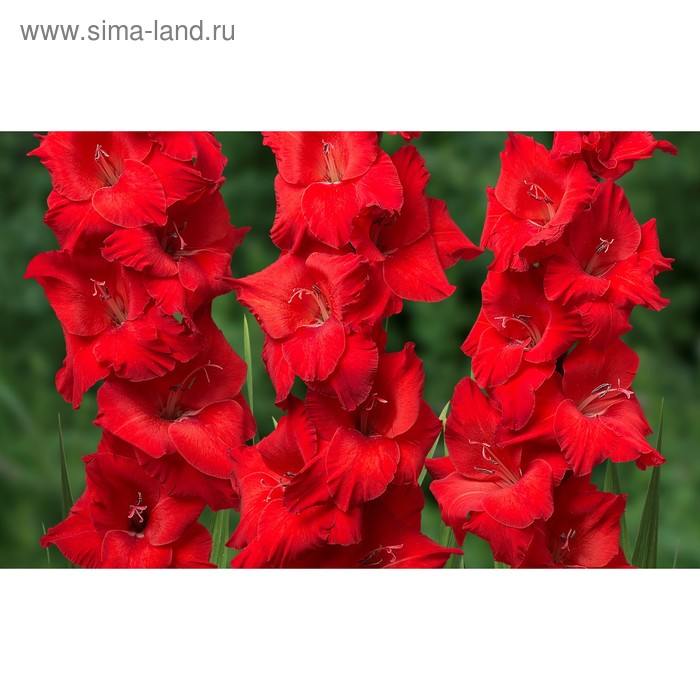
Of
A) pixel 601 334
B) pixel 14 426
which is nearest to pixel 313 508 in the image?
pixel 601 334

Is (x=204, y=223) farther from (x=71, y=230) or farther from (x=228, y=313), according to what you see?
(x=228, y=313)

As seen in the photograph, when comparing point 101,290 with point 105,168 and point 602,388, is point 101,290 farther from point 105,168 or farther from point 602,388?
point 602,388

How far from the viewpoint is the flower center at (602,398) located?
4.28 ft

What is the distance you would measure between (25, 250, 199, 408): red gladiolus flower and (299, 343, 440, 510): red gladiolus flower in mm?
194

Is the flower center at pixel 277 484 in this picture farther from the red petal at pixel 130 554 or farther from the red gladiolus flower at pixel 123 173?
the red gladiolus flower at pixel 123 173

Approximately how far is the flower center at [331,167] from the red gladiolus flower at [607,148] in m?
0.26

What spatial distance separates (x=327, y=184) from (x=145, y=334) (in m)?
0.28

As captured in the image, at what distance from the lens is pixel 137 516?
1382 millimetres

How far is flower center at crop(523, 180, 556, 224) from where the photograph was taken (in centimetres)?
132

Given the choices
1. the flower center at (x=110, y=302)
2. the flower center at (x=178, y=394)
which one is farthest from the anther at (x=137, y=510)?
the flower center at (x=110, y=302)

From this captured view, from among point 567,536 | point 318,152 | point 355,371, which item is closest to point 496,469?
point 567,536

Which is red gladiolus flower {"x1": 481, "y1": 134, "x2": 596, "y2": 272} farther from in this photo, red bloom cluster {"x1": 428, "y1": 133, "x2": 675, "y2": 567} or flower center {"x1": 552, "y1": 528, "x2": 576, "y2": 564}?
flower center {"x1": 552, "y1": 528, "x2": 576, "y2": 564}

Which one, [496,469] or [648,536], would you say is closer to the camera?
[496,469]

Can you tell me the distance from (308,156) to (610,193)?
1.19 ft
